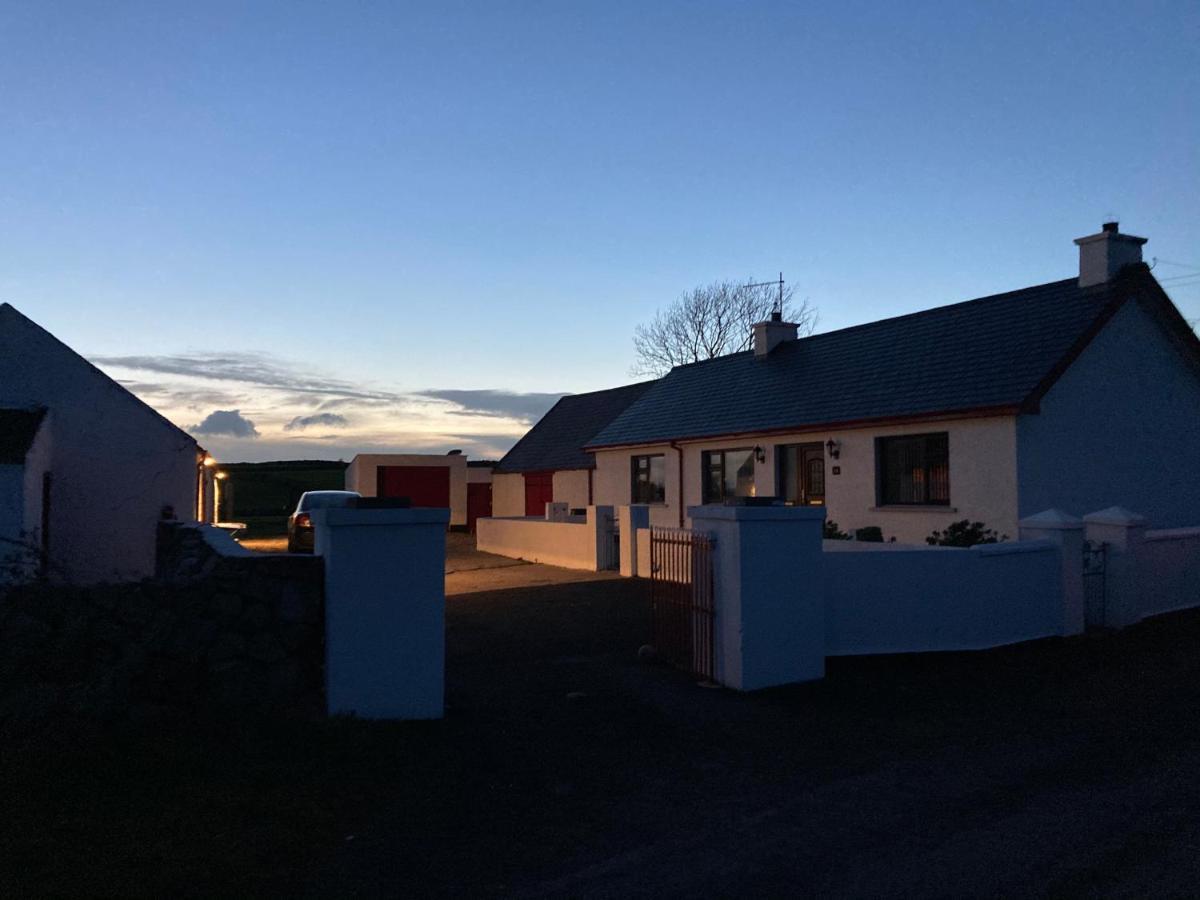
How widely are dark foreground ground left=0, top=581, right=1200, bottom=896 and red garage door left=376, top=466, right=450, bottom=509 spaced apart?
1265 inches

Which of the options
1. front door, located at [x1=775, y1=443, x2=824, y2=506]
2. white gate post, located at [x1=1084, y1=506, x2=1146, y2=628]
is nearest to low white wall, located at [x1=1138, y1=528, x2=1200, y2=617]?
white gate post, located at [x1=1084, y1=506, x2=1146, y2=628]

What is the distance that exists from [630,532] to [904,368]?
6574 millimetres

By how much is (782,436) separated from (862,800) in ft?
51.7

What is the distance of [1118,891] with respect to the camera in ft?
15.4

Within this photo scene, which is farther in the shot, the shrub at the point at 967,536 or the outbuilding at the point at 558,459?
the outbuilding at the point at 558,459

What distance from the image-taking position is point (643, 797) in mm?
6402

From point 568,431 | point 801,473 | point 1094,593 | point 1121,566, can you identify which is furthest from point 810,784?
point 568,431

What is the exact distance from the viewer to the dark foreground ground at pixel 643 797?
500 centimetres

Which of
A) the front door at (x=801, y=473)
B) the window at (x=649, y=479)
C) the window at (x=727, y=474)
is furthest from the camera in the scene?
the window at (x=649, y=479)

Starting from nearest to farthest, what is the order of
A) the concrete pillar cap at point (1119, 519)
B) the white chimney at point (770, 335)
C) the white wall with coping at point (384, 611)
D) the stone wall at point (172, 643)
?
the stone wall at point (172, 643) → the white wall with coping at point (384, 611) → the concrete pillar cap at point (1119, 519) → the white chimney at point (770, 335)

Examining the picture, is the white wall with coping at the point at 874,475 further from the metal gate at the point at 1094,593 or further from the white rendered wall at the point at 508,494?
the white rendered wall at the point at 508,494

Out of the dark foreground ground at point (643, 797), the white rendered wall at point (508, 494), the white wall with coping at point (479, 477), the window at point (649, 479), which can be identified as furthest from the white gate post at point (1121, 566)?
the white wall with coping at point (479, 477)

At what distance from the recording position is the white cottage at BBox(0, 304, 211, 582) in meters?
16.1

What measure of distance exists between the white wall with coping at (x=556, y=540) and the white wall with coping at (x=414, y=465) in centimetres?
1148
